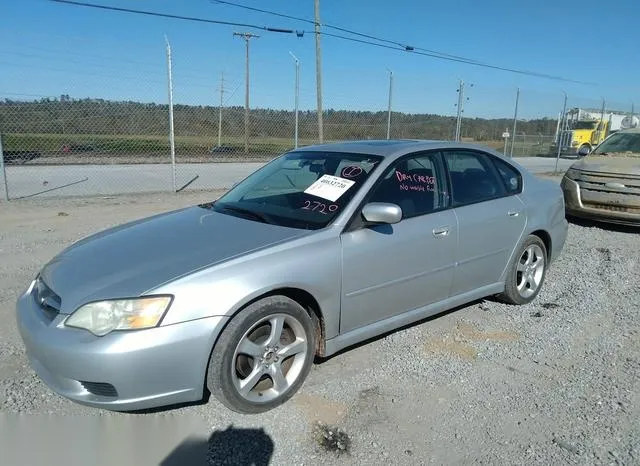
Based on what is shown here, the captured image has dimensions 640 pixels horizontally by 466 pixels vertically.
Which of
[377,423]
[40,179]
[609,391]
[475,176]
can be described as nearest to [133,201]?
[40,179]

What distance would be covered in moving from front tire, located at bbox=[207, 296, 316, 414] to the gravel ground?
0.38ft

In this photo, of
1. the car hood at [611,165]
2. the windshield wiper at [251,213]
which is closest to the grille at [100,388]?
the windshield wiper at [251,213]

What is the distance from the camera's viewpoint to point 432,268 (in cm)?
351

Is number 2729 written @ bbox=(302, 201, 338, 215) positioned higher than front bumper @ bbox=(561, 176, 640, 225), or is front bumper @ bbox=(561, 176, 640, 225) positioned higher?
number 2729 written @ bbox=(302, 201, 338, 215)

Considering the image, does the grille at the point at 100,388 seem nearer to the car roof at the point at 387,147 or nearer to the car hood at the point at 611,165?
the car roof at the point at 387,147

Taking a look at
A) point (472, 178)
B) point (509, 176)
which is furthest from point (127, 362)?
point (509, 176)

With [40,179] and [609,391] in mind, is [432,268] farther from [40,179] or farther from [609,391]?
[40,179]

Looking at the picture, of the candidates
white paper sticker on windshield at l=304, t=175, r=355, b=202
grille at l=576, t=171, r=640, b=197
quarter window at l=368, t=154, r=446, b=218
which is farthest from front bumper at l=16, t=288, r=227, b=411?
grille at l=576, t=171, r=640, b=197

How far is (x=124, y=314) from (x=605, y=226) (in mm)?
8333

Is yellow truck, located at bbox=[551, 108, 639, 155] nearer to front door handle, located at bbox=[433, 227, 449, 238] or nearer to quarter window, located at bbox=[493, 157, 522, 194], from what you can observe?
quarter window, located at bbox=[493, 157, 522, 194]

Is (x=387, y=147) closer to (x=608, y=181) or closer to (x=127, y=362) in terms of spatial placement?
(x=127, y=362)

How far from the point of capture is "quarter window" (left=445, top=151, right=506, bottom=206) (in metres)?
3.86

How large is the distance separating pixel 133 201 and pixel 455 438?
27.8 ft

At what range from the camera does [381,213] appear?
302 centimetres
